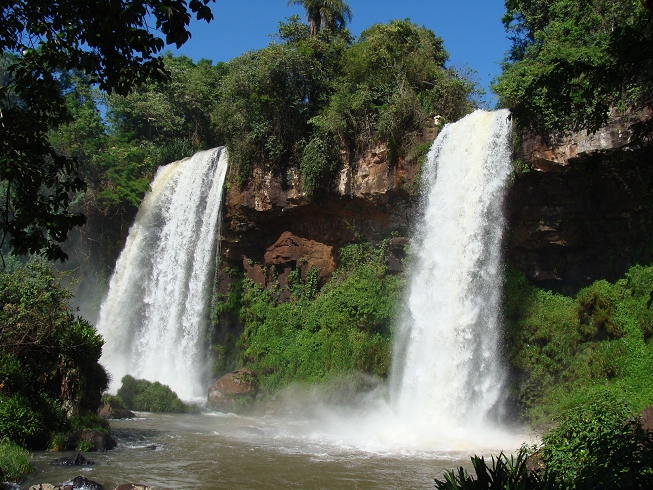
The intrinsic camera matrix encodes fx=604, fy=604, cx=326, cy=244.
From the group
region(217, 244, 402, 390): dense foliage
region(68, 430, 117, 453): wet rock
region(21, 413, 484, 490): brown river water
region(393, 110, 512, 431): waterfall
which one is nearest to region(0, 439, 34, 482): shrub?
region(21, 413, 484, 490): brown river water

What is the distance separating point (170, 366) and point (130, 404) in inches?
158

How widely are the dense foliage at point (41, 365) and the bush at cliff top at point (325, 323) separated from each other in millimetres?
7233

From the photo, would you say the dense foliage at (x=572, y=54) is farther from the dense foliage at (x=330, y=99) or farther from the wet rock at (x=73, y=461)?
the wet rock at (x=73, y=461)

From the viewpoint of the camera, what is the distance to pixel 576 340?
51.2ft

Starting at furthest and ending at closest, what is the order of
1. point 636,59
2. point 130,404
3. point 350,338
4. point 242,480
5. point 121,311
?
point 121,311, point 350,338, point 130,404, point 242,480, point 636,59

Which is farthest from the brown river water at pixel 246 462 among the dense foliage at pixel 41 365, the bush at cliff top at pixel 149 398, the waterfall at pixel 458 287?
the waterfall at pixel 458 287

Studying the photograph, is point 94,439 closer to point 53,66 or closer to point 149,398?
point 149,398

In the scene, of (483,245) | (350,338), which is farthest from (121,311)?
(483,245)

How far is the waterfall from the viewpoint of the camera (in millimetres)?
15594

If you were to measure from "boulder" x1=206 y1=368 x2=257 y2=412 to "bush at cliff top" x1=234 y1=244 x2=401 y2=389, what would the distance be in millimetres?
916

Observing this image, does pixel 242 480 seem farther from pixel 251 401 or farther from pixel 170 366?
pixel 170 366

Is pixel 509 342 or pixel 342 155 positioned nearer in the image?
pixel 509 342

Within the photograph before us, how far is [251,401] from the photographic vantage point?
1877 cm

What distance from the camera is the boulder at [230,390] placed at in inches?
732
